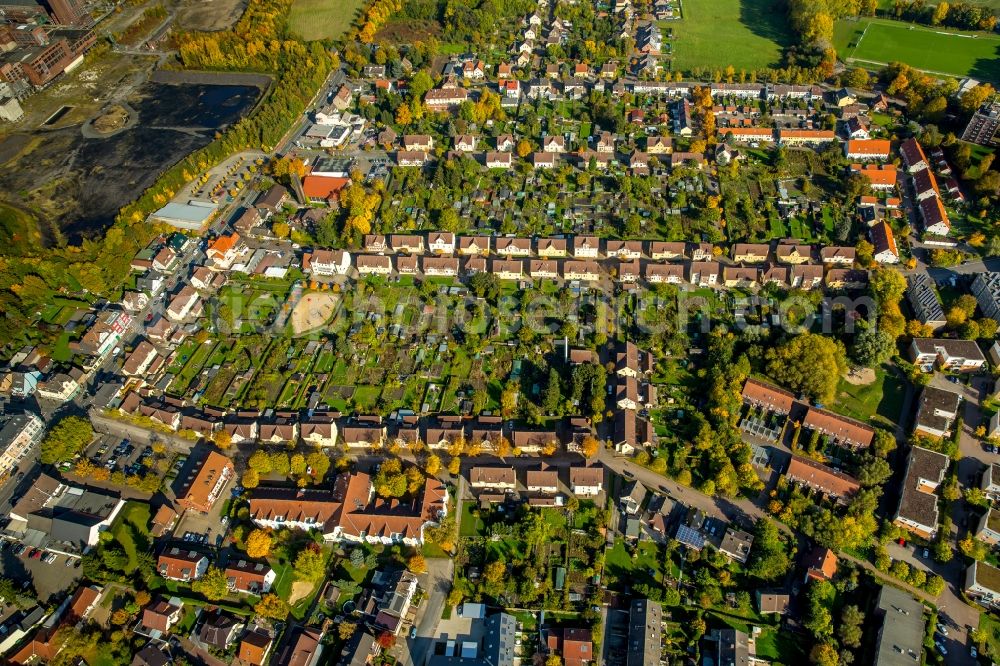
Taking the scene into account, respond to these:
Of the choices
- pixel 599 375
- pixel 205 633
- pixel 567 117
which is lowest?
pixel 205 633

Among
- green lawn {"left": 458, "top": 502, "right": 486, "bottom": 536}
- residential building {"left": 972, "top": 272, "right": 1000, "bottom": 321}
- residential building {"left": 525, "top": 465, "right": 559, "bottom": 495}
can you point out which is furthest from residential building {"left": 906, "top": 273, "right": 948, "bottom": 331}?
green lawn {"left": 458, "top": 502, "right": 486, "bottom": 536}

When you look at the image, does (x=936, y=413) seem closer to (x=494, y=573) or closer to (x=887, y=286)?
(x=887, y=286)

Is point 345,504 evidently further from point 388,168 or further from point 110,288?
point 388,168

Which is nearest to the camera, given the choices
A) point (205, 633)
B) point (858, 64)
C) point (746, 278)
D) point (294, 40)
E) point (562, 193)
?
point (205, 633)

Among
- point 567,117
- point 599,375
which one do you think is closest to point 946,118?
point 567,117

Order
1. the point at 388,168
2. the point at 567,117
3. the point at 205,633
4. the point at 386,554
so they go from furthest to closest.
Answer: the point at 567,117, the point at 388,168, the point at 386,554, the point at 205,633

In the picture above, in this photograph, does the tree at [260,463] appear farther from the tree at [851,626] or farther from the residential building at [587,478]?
the tree at [851,626]
